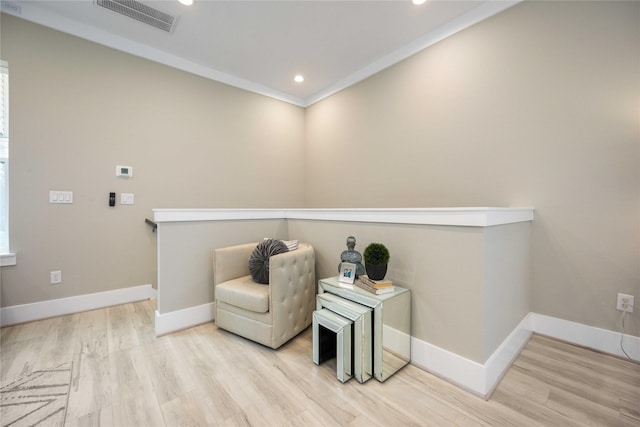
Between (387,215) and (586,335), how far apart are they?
175cm

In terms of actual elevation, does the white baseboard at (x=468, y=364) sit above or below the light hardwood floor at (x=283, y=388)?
above

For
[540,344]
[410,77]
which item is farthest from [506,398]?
[410,77]

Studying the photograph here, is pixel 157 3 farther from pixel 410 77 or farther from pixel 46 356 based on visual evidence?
pixel 46 356

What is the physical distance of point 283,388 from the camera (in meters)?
1.52

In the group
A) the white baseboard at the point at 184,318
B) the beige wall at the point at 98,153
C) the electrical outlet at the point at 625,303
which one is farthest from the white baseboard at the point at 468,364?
the beige wall at the point at 98,153

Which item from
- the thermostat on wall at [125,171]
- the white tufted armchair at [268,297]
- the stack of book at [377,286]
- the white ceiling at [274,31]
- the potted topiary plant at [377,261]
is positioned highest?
the white ceiling at [274,31]

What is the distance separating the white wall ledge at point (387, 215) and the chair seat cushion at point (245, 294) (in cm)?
66

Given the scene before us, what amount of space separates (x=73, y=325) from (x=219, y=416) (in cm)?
197

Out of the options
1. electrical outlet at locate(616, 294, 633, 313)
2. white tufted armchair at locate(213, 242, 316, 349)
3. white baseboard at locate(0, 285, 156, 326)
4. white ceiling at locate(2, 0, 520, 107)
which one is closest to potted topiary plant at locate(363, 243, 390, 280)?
white tufted armchair at locate(213, 242, 316, 349)

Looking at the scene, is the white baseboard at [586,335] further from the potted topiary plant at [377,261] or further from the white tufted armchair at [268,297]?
the white tufted armchair at [268,297]

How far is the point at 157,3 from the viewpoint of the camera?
2.35 metres

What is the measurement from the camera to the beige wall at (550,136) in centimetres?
183

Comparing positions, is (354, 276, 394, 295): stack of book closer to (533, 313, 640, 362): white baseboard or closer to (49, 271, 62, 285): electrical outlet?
(533, 313, 640, 362): white baseboard

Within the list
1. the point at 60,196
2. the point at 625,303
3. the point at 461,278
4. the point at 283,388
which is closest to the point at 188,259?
the point at 283,388
